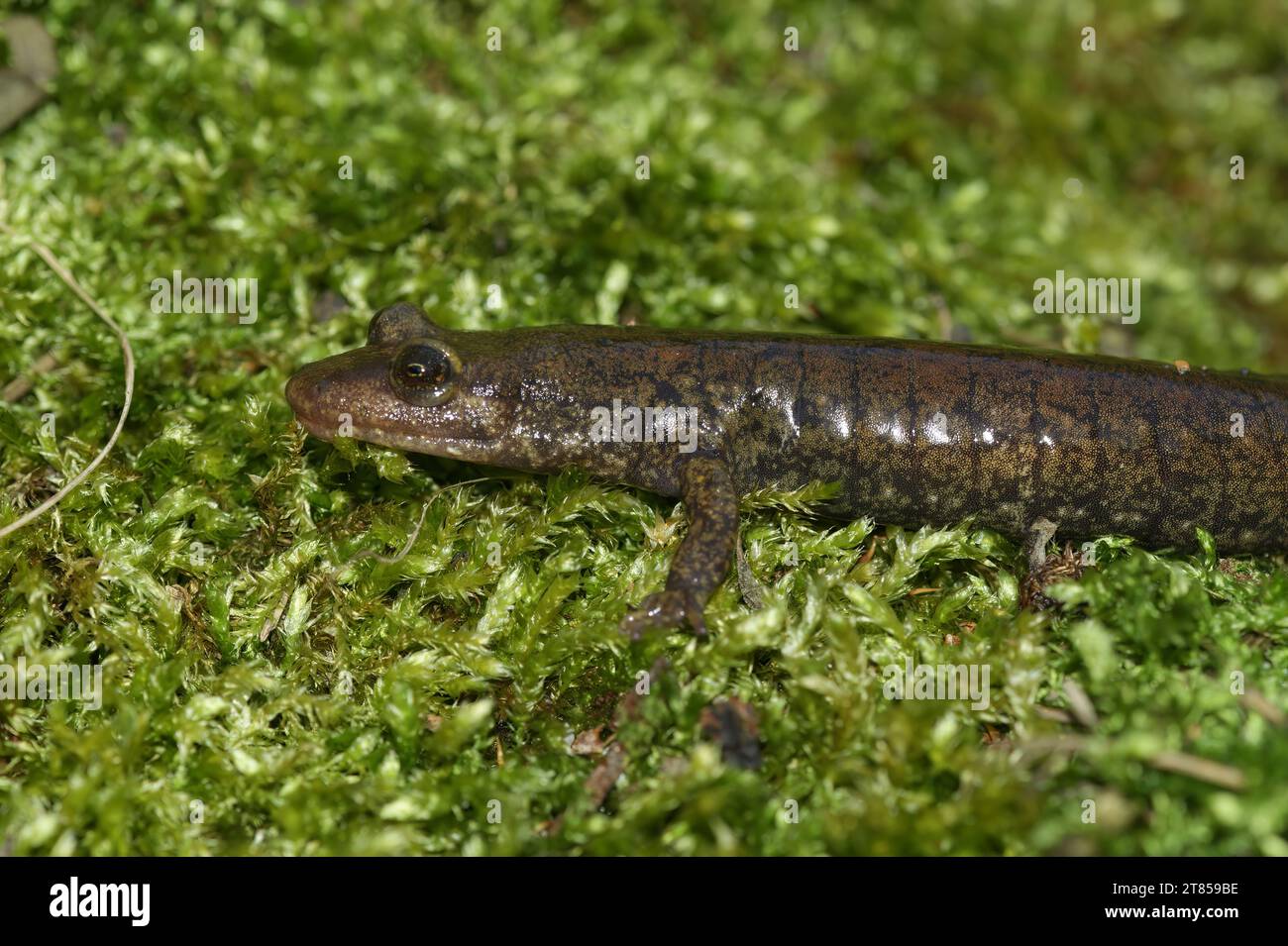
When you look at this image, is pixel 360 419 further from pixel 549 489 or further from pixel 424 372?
pixel 549 489

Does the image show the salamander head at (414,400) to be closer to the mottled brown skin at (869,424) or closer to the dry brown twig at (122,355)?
the mottled brown skin at (869,424)

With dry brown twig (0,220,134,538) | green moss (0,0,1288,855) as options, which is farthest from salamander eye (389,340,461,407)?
dry brown twig (0,220,134,538)

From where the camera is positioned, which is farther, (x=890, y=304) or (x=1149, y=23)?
(x=1149, y=23)

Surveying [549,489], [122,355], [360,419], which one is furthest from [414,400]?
[122,355]

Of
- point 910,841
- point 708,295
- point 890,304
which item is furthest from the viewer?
point 890,304

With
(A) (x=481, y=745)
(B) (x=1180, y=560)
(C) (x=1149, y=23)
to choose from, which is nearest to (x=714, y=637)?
(A) (x=481, y=745)
